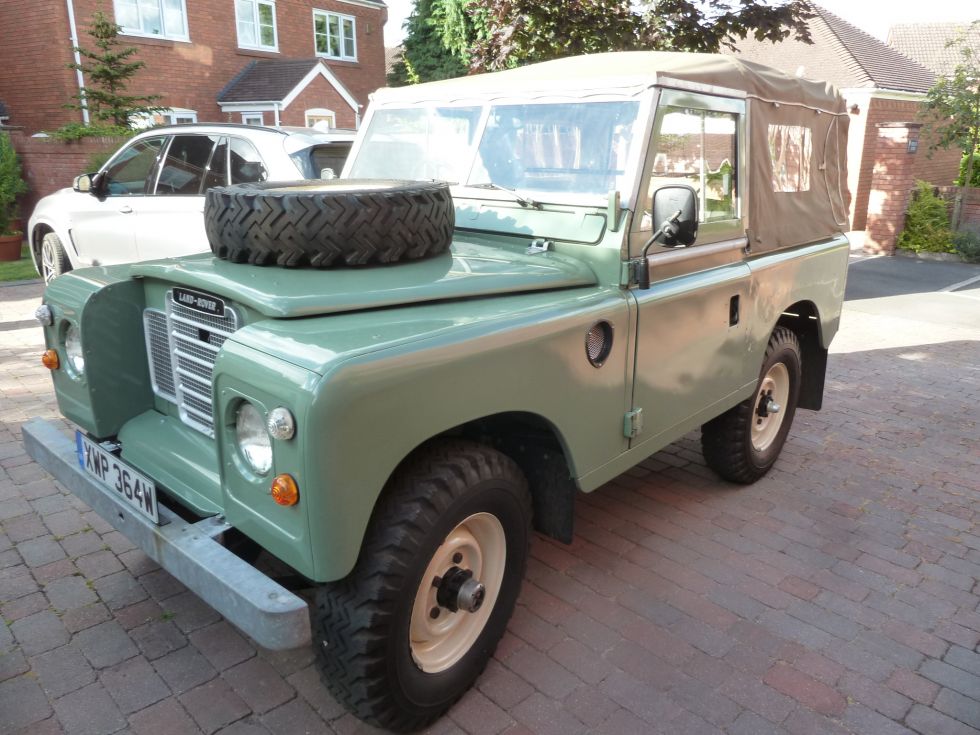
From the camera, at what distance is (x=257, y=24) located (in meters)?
21.2

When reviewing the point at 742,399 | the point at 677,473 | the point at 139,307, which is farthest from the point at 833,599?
the point at 139,307

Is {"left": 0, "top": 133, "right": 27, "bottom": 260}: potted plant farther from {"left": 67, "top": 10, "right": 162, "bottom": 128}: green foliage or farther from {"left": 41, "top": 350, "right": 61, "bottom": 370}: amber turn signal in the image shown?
{"left": 41, "top": 350, "right": 61, "bottom": 370}: amber turn signal

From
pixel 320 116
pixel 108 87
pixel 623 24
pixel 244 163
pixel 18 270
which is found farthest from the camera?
pixel 320 116

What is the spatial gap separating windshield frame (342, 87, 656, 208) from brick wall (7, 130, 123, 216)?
445 inches

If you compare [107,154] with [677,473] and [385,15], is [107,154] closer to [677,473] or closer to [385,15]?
[677,473]

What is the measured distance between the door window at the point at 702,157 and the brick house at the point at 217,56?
1620 cm

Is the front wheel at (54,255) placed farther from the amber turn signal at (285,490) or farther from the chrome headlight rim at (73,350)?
the amber turn signal at (285,490)

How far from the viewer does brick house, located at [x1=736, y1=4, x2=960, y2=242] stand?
13539 millimetres

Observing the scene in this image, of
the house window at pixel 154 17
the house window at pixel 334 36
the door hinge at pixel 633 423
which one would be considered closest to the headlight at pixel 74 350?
the door hinge at pixel 633 423

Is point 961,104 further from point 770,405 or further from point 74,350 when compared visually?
point 74,350

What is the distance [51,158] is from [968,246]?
16289mm

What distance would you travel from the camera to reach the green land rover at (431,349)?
206 centimetres

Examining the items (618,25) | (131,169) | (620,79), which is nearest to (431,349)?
(620,79)

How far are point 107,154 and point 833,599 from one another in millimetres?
13211
